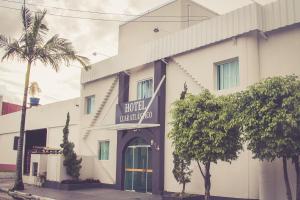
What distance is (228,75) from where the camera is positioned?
16.3 meters

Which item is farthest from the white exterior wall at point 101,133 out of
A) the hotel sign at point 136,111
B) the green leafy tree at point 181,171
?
the green leafy tree at point 181,171

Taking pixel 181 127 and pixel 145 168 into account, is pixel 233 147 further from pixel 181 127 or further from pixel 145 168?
pixel 145 168

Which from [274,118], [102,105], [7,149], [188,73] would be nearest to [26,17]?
[102,105]

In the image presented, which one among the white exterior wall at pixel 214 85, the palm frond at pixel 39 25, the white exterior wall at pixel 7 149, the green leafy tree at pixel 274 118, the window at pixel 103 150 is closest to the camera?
the green leafy tree at pixel 274 118

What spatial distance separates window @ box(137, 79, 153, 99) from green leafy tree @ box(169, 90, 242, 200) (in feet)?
23.0

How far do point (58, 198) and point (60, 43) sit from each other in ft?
30.5

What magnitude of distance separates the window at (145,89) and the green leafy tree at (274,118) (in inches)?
362

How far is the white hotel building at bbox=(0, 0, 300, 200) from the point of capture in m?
14.3

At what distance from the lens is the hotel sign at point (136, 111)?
1917 centimetres

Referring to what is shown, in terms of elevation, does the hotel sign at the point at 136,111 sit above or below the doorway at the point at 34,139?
above

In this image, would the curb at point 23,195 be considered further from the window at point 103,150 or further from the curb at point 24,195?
the window at point 103,150

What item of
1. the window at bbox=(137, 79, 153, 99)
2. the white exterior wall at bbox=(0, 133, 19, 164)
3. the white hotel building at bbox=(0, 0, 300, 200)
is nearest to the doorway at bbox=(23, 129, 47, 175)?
the white exterior wall at bbox=(0, 133, 19, 164)

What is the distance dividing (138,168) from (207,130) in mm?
8551

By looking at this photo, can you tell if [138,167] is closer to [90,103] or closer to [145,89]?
[145,89]
